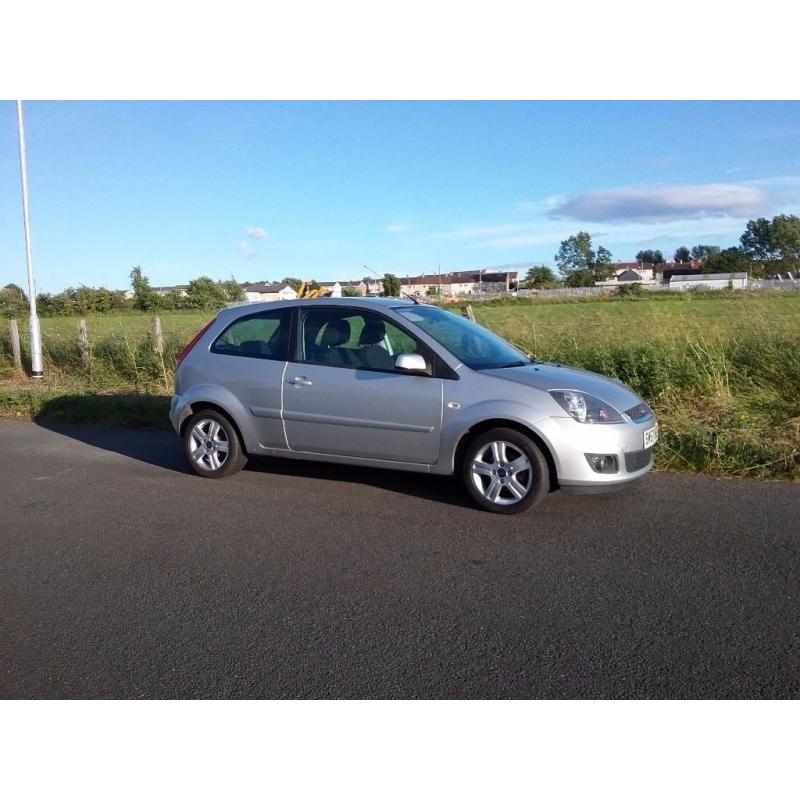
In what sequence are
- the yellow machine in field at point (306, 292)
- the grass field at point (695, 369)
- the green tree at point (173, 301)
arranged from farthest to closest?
1. the green tree at point (173, 301)
2. the yellow machine in field at point (306, 292)
3. the grass field at point (695, 369)

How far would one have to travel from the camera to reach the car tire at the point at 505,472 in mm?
5461

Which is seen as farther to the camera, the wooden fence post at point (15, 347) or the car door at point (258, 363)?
the wooden fence post at point (15, 347)

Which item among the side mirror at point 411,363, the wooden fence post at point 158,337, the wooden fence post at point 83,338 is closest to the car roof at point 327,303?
the side mirror at point 411,363

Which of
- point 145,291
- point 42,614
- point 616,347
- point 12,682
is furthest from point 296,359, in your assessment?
point 145,291

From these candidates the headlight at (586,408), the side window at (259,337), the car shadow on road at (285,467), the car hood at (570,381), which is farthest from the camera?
the side window at (259,337)

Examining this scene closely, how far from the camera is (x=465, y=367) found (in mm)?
5902

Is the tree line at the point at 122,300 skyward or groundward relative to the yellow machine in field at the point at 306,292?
skyward

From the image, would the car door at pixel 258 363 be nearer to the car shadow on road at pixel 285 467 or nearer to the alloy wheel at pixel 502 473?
the car shadow on road at pixel 285 467

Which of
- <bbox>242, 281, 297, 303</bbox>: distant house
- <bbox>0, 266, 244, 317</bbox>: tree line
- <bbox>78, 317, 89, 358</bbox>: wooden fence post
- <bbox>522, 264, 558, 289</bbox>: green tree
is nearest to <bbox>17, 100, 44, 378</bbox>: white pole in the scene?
<bbox>78, 317, 89, 358</bbox>: wooden fence post

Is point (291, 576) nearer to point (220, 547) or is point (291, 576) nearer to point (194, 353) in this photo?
point (220, 547)

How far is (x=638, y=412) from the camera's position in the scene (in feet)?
19.3

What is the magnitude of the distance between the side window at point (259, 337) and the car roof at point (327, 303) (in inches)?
2.7

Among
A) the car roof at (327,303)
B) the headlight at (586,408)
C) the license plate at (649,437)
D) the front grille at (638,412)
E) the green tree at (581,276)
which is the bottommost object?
the license plate at (649,437)

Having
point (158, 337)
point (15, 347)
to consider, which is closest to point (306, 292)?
point (158, 337)
